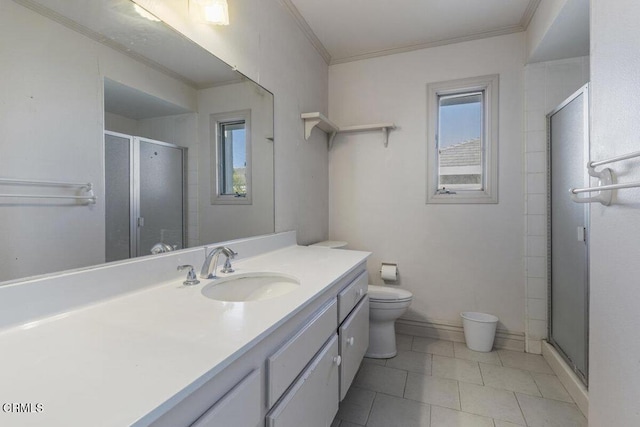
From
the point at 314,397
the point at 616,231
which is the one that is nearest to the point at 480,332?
the point at 616,231

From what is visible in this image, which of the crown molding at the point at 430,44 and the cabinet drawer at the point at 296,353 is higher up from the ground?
the crown molding at the point at 430,44

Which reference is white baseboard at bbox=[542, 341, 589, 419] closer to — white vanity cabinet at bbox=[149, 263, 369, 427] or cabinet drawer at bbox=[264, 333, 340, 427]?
white vanity cabinet at bbox=[149, 263, 369, 427]

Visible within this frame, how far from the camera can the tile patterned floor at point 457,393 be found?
1534 millimetres

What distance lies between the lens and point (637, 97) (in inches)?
35.2

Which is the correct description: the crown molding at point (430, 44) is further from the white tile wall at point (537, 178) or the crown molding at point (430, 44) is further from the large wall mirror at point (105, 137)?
the large wall mirror at point (105, 137)

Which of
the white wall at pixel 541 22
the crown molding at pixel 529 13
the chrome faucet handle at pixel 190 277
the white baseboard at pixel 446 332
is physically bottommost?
the white baseboard at pixel 446 332

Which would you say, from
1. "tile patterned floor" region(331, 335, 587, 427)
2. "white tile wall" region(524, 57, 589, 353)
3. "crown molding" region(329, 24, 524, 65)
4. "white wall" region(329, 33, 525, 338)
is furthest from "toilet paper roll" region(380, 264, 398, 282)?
"crown molding" region(329, 24, 524, 65)

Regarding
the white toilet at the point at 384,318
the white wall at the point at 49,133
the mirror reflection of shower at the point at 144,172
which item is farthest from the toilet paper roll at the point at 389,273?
the white wall at the point at 49,133

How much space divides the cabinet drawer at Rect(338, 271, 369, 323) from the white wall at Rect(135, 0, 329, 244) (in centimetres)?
63

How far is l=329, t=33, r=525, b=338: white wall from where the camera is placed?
7.52 feet

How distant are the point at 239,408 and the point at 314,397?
0.46 meters

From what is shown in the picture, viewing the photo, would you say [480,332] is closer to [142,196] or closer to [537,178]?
[537,178]

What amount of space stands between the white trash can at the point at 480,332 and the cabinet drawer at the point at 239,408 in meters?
2.01

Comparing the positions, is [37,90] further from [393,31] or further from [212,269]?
[393,31]
